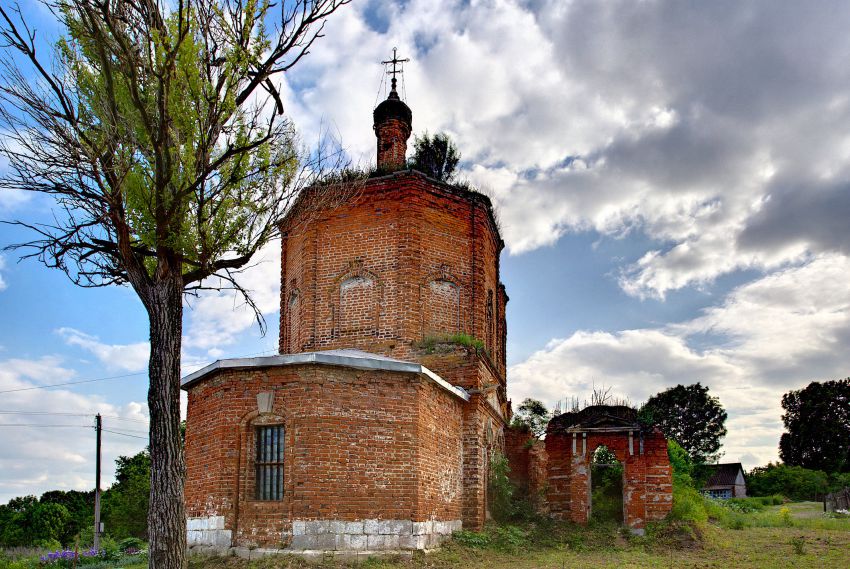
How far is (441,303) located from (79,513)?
2678cm

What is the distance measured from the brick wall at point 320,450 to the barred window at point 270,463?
14 centimetres

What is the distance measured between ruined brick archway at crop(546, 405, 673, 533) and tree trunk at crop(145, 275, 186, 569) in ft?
36.5

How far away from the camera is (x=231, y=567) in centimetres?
1141

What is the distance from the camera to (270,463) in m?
12.3

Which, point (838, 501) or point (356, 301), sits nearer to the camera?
point (356, 301)

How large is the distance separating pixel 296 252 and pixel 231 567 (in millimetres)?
8611

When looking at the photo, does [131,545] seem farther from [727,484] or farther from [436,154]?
[727,484]

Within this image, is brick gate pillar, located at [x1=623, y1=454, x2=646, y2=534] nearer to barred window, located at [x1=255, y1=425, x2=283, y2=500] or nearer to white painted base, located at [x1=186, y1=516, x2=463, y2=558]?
white painted base, located at [x1=186, y1=516, x2=463, y2=558]

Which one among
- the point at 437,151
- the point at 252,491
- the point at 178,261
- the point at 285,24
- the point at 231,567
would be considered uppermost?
the point at 437,151

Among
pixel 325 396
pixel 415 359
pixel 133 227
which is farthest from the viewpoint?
pixel 415 359

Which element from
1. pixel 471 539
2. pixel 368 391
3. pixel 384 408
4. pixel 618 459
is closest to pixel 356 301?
pixel 368 391

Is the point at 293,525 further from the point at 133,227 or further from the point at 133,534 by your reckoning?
the point at 133,534

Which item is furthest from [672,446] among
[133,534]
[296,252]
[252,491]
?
[133,534]

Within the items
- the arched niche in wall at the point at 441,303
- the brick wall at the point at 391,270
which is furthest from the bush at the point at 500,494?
the arched niche in wall at the point at 441,303
